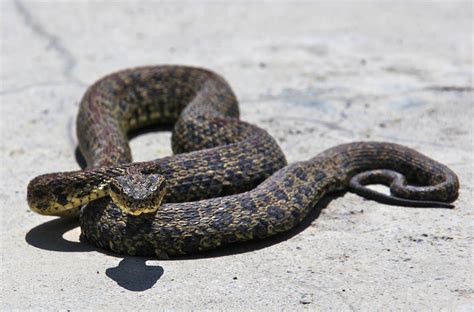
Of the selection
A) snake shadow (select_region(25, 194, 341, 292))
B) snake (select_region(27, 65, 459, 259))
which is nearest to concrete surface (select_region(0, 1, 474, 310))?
snake shadow (select_region(25, 194, 341, 292))

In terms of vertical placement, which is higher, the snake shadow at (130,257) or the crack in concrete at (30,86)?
the crack in concrete at (30,86)

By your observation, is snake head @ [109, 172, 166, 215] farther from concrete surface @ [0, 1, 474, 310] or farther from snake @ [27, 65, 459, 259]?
concrete surface @ [0, 1, 474, 310]

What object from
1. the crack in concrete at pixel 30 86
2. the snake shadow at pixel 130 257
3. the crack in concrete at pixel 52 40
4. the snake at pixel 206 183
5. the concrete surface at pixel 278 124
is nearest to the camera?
the concrete surface at pixel 278 124

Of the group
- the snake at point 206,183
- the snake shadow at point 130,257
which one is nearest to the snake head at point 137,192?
the snake at point 206,183

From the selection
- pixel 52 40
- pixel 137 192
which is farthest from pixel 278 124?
pixel 52 40

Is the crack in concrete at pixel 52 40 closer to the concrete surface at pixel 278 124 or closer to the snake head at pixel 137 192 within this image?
the concrete surface at pixel 278 124

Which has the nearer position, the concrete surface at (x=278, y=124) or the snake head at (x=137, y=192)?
the concrete surface at (x=278, y=124)

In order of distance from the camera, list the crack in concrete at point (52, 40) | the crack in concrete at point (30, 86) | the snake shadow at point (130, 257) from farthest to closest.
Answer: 1. the crack in concrete at point (52, 40)
2. the crack in concrete at point (30, 86)
3. the snake shadow at point (130, 257)

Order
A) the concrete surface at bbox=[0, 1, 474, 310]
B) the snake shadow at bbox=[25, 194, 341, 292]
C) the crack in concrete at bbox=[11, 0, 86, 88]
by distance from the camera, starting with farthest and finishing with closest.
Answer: the crack in concrete at bbox=[11, 0, 86, 88] → the snake shadow at bbox=[25, 194, 341, 292] → the concrete surface at bbox=[0, 1, 474, 310]

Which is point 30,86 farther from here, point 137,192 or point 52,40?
point 137,192
